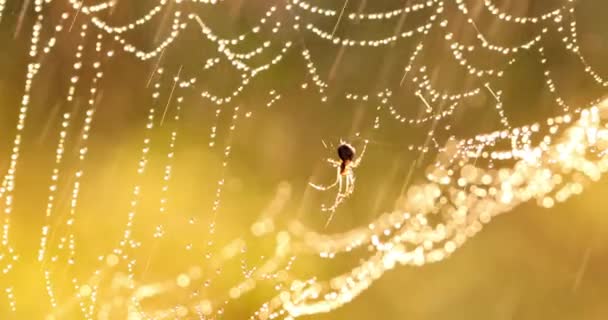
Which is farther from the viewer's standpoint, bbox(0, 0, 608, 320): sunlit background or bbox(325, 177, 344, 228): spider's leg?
bbox(325, 177, 344, 228): spider's leg

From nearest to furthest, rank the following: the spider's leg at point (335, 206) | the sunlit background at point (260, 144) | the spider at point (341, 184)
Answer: the sunlit background at point (260, 144), the spider at point (341, 184), the spider's leg at point (335, 206)

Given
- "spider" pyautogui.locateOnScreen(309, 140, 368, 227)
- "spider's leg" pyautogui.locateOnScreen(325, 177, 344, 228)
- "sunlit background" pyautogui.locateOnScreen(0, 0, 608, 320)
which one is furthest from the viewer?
"spider's leg" pyautogui.locateOnScreen(325, 177, 344, 228)

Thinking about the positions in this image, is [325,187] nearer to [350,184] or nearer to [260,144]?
[350,184]

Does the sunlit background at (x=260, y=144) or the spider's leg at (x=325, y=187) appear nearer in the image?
the sunlit background at (x=260, y=144)


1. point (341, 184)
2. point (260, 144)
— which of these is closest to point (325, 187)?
point (341, 184)

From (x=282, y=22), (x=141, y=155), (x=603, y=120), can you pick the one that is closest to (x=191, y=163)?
(x=141, y=155)

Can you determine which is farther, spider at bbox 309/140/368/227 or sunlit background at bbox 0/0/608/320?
spider at bbox 309/140/368/227

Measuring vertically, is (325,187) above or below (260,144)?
below

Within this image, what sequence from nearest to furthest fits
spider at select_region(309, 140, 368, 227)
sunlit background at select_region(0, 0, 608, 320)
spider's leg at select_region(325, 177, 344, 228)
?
1. sunlit background at select_region(0, 0, 608, 320)
2. spider at select_region(309, 140, 368, 227)
3. spider's leg at select_region(325, 177, 344, 228)
